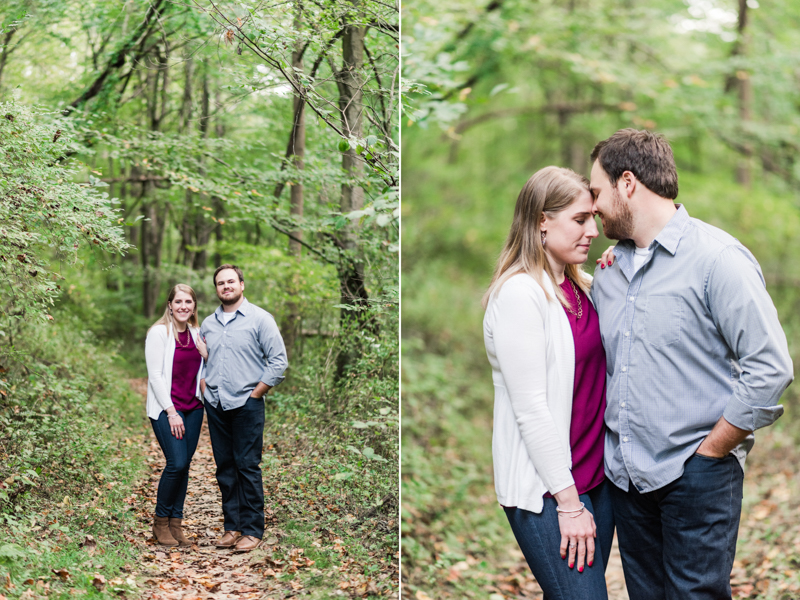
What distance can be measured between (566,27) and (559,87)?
448cm

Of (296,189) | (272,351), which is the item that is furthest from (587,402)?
(296,189)

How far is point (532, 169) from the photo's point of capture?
1447 cm

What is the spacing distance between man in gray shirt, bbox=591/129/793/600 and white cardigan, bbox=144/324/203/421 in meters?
1.86

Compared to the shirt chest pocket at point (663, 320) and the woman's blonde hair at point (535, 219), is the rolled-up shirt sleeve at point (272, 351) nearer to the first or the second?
the woman's blonde hair at point (535, 219)

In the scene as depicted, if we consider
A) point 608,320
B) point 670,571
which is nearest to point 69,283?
point 608,320

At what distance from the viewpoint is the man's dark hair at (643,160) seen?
219 cm

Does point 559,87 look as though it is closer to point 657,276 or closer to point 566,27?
point 566,27

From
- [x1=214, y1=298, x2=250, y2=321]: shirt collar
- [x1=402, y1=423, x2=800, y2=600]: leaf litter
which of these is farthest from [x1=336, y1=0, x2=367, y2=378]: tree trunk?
[x1=402, y1=423, x2=800, y2=600]: leaf litter

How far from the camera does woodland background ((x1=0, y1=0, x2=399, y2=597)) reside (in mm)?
2732

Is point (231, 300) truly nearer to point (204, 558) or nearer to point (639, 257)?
point (204, 558)

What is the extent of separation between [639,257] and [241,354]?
1.79 m

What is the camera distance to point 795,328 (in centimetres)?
816

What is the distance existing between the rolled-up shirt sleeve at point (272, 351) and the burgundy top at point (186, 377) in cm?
29

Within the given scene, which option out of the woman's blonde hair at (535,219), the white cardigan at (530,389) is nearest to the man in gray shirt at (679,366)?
the woman's blonde hair at (535,219)
